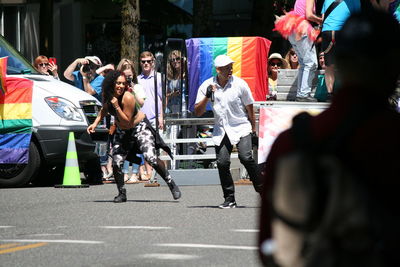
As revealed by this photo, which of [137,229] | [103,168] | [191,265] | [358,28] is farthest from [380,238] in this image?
[103,168]

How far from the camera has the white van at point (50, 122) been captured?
1571cm

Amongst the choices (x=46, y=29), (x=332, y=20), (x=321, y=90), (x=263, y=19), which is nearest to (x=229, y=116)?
(x=332, y=20)

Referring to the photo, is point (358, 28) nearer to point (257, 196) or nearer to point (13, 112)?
point (257, 196)

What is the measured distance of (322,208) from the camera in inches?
116

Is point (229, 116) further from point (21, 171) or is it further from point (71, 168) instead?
point (21, 171)

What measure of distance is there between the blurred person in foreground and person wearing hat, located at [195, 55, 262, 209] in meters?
9.30

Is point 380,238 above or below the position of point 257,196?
above

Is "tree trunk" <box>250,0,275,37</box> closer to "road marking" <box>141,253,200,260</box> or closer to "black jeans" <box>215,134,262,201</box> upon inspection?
"black jeans" <box>215,134,262,201</box>

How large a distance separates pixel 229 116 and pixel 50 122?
13.8ft

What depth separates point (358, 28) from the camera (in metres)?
3.04

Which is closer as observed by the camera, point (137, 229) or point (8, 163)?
point (137, 229)

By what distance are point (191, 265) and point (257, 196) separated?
6.09 m

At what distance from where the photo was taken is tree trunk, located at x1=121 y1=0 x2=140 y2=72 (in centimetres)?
2281

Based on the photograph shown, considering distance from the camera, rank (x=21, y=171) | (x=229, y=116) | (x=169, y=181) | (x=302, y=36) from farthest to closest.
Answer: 1. (x=21, y=171)
2. (x=302, y=36)
3. (x=169, y=181)
4. (x=229, y=116)
